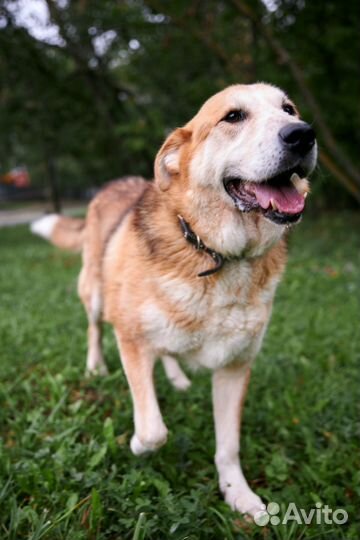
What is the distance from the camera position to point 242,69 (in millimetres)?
9969

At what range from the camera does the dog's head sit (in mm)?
2270

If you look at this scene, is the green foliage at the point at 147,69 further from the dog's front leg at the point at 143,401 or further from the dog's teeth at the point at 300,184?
the dog's front leg at the point at 143,401

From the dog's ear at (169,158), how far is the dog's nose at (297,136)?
2.21 ft

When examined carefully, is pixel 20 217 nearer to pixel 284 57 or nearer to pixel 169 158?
pixel 284 57

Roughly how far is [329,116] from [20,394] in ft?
34.6

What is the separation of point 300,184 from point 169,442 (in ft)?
5.58

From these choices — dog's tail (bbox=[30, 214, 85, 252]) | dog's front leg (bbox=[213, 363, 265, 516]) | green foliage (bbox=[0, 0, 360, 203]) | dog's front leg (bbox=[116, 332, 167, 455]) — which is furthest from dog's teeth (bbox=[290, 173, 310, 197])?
green foliage (bbox=[0, 0, 360, 203])

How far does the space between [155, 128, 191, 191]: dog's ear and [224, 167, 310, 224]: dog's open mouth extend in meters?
0.38

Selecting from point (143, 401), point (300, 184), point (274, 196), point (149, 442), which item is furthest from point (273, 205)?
point (149, 442)

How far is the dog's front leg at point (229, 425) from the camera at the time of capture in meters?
2.66

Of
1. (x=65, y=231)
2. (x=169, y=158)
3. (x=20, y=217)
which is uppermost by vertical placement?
(x=169, y=158)

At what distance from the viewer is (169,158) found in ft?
8.91

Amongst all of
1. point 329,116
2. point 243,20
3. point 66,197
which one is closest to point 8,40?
point 243,20

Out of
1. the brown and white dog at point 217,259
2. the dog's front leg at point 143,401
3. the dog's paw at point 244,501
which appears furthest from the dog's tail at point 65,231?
the dog's paw at point 244,501
